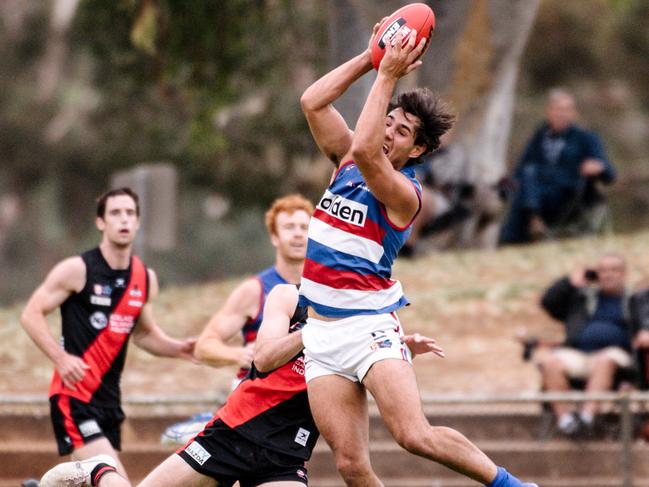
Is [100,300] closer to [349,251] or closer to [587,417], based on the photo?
[349,251]

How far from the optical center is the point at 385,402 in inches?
226

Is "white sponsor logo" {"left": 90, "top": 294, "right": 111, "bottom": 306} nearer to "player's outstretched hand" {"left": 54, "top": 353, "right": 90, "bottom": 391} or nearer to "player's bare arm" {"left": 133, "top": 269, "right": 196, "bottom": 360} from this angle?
"player's bare arm" {"left": 133, "top": 269, "right": 196, "bottom": 360}

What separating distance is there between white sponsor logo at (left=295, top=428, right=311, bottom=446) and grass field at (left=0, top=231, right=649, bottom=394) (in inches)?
223

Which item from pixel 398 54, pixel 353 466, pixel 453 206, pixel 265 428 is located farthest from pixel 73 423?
pixel 453 206

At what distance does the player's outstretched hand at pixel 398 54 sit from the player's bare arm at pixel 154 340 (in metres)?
2.93

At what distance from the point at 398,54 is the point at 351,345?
131cm

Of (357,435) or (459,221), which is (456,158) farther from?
(357,435)

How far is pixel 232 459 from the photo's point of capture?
240 inches

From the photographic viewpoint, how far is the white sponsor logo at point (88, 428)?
771cm

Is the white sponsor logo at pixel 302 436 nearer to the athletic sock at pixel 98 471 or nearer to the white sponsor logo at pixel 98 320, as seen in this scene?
the athletic sock at pixel 98 471

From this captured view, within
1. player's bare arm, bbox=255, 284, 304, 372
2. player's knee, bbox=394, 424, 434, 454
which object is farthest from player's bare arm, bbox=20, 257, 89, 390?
player's knee, bbox=394, 424, 434, 454

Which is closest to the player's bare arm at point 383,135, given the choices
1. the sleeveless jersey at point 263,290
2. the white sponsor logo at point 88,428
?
the sleeveless jersey at point 263,290

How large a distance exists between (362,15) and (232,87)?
16.3 ft

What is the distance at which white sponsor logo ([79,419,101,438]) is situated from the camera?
7715mm
